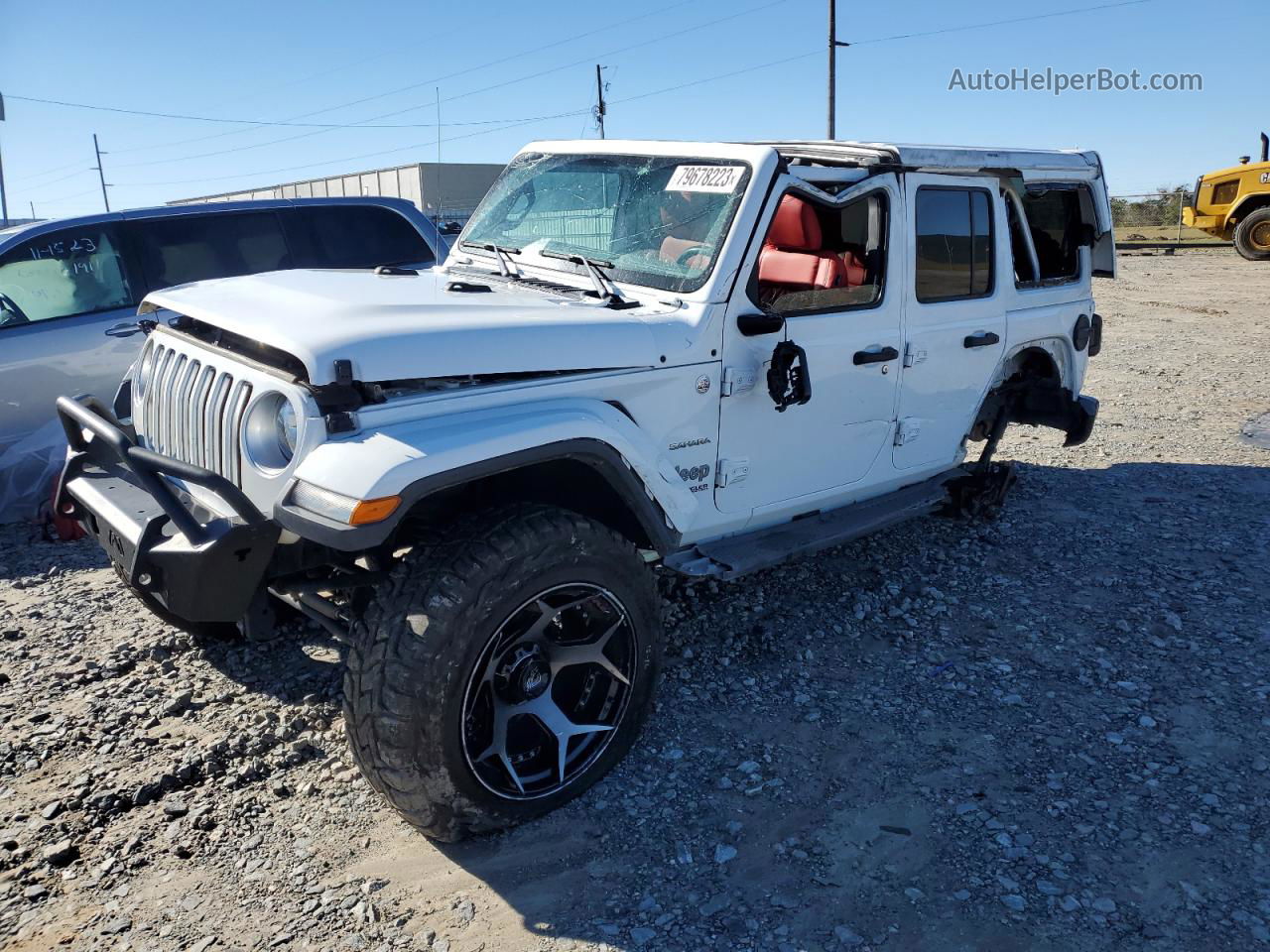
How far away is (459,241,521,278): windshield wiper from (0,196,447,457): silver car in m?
2.50

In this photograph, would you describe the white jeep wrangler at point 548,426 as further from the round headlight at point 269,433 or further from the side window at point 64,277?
the side window at point 64,277

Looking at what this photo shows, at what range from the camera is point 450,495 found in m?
3.04

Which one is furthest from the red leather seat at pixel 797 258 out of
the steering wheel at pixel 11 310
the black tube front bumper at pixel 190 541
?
the steering wheel at pixel 11 310

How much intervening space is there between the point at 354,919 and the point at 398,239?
5.28 meters

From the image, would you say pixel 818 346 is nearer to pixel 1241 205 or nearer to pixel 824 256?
pixel 824 256

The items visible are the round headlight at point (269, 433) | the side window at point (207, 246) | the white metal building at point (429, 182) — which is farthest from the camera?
the white metal building at point (429, 182)

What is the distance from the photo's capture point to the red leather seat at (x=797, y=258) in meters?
3.92

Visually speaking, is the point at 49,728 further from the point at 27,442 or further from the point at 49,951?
the point at 27,442

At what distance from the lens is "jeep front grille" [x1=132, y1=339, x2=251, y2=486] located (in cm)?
289

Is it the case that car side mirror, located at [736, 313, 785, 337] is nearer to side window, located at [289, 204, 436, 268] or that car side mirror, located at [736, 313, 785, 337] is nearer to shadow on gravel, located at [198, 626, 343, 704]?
shadow on gravel, located at [198, 626, 343, 704]

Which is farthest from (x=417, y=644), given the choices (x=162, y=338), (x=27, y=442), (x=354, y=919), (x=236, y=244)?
(x=236, y=244)

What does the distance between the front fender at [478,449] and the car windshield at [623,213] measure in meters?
0.77

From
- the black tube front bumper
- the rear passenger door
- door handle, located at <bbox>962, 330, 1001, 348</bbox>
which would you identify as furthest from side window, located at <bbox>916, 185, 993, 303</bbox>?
the black tube front bumper

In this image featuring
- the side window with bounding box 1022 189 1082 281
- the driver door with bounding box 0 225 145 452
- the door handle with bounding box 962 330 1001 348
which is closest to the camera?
the door handle with bounding box 962 330 1001 348
